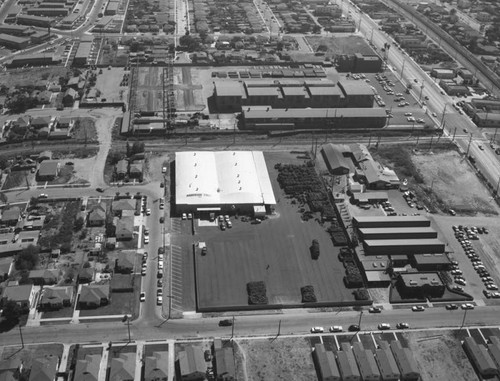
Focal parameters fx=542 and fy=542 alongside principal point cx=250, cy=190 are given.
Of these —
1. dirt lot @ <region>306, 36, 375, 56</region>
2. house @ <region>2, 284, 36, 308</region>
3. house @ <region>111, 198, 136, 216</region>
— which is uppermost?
house @ <region>2, 284, 36, 308</region>

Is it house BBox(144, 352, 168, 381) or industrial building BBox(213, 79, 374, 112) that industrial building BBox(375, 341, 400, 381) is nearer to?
house BBox(144, 352, 168, 381)

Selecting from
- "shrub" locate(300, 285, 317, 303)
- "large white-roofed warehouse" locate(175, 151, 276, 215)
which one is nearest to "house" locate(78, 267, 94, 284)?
"large white-roofed warehouse" locate(175, 151, 276, 215)

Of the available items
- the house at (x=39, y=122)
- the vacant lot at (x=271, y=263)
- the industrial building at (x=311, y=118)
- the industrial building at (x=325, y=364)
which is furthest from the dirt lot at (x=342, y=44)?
the industrial building at (x=325, y=364)

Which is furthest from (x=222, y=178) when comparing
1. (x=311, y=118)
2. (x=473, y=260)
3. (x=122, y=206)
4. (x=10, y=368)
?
(x=10, y=368)

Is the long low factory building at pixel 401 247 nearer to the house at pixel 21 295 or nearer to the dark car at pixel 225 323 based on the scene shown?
the dark car at pixel 225 323

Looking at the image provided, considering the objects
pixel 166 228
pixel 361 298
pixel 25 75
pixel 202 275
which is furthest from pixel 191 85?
pixel 361 298

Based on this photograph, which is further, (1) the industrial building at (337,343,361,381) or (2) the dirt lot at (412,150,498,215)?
(2) the dirt lot at (412,150,498,215)
